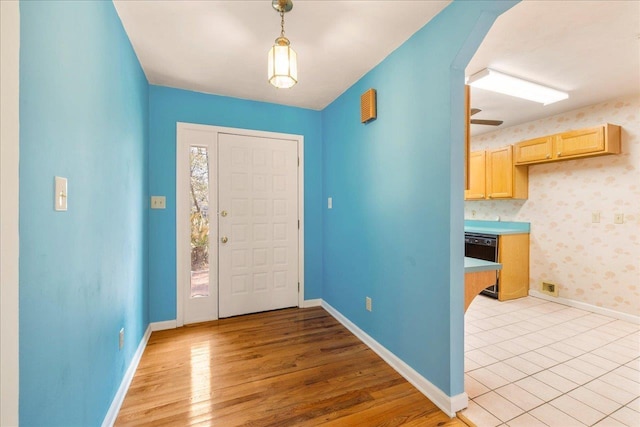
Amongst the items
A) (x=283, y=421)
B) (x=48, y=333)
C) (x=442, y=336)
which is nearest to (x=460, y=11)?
(x=442, y=336)

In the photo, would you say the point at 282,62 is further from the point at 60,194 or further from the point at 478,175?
the point at 478,175

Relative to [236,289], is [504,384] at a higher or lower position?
lower

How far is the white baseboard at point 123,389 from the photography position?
1.57 m

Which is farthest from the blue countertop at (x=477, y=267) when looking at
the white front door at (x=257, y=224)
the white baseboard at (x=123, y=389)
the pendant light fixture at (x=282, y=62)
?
the white baseboard at (x=123, y=389)

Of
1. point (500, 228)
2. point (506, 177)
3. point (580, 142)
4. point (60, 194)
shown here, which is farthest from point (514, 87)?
point (60, 194)

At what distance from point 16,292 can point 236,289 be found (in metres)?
2.58

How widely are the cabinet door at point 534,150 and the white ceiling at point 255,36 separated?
285cm

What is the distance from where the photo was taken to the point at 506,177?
13.6 ft

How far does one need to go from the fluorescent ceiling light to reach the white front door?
6.92 feet

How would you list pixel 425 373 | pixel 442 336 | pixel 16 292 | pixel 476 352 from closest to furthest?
pixel 16 292 → pixel 442 336 → pixel 425 373 → pixel 476 352

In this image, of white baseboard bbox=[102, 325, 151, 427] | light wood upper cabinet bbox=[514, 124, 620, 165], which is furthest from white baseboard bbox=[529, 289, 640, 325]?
white baseboard bbox=[102, 325, 151, 427]

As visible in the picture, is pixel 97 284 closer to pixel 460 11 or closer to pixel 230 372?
pixel 230 372

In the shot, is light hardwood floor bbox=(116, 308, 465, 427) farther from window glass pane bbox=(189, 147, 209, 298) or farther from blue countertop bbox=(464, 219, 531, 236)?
blue countertop bbox=(464, 219, 531, 236)

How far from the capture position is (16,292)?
726 mm
